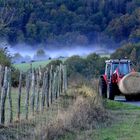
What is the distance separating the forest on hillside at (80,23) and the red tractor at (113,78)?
24728 mm

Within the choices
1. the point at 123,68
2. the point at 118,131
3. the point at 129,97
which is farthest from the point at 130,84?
the point at 118,131

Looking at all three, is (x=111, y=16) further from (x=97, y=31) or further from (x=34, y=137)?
(x=34, y=137)

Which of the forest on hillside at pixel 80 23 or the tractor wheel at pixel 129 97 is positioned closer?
the tractor wheel at pixel 129 97

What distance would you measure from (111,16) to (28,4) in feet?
38.3

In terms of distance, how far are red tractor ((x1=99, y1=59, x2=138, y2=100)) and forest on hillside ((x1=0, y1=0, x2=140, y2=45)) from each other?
24.7 meters

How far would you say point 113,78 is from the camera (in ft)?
97.1

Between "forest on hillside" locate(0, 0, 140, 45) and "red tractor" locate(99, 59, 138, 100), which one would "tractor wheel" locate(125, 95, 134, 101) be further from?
"forest on hillside" locate(0, 0, 140, 45)

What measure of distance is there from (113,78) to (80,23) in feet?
112

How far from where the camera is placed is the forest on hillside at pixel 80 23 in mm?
56906

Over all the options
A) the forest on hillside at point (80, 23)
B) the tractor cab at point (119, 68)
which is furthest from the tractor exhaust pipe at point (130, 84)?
the forest on hillside at point (80, 23)

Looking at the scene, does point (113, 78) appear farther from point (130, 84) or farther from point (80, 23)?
point (80, 23)

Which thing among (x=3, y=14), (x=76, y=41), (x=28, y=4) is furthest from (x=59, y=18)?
(x=3, y=14)

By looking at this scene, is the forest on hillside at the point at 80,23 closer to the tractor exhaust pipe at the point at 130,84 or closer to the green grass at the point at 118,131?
the tractor exhaust pipe at the point at 130,84

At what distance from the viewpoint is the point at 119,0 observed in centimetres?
5947
